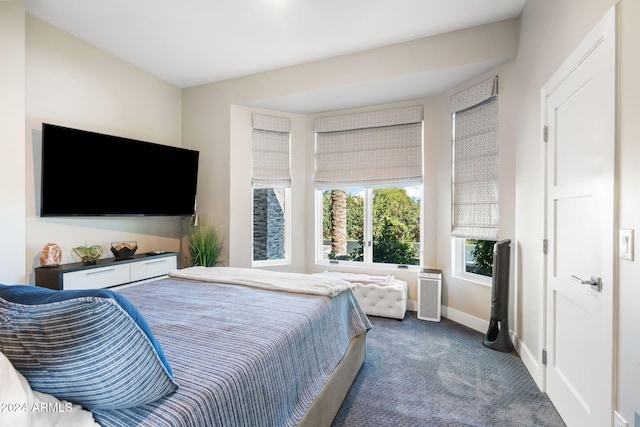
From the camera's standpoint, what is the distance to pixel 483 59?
2854mm

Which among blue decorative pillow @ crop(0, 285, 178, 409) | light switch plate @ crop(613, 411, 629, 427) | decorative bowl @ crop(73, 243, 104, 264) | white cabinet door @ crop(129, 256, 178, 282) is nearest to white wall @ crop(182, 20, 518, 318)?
white cabinet door @ crop(129, 256, 178, 282)

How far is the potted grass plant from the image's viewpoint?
3.77 metres

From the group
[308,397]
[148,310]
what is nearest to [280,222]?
[148,310]

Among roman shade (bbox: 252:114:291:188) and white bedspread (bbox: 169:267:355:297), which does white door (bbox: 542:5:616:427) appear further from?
roman shade (bbox: 252:114:291:188)

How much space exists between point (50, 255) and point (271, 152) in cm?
263

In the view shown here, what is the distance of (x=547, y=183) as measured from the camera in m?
2.09

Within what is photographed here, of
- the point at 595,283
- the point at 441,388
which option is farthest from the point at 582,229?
the point at 441,388

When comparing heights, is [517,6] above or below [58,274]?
above

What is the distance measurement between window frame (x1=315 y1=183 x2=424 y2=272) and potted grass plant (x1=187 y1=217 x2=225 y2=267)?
1.36 metres

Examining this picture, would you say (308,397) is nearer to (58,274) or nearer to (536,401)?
(536,401)

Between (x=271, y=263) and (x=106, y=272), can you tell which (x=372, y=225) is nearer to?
(x=271, y=263)

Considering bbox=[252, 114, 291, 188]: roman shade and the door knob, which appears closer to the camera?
the door knob

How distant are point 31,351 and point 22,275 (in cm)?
235

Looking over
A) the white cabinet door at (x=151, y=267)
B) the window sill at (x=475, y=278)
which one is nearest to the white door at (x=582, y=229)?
the window sill at (x=475, y=278)
